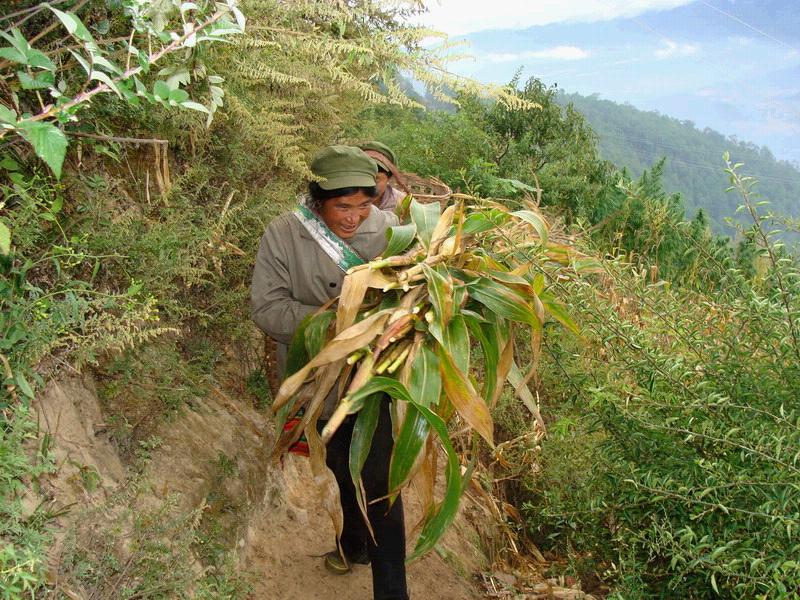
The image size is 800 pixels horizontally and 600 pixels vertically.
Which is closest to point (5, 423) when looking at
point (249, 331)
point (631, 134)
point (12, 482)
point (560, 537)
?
point (12, 482)

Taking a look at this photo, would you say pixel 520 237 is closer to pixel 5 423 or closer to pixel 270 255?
pixel 270 255

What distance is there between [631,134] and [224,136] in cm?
4281

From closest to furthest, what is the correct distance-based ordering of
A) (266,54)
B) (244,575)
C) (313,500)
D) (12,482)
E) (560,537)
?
1. (12,482)
2. (244,575)
3. (266,54)
4. (313,500)
5. (560,537)

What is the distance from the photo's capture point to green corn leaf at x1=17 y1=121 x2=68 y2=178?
154cm

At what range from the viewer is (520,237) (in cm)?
275

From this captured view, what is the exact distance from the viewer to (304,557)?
3357 mm

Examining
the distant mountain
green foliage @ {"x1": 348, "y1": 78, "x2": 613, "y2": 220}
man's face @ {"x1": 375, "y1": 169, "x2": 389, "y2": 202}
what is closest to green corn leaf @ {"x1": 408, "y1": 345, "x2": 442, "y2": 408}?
man's face @ {"x1": 375, "y1": 169, "x2": 389, "y2": 202}

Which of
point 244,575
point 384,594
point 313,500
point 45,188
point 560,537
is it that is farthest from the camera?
point 560,537

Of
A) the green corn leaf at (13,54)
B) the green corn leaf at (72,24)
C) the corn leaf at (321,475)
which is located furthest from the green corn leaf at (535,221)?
the green corn leaf at (13,54)

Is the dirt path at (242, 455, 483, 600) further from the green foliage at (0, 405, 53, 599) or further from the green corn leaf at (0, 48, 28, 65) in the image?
the green corn leaf at (0, 48, 28, 65)

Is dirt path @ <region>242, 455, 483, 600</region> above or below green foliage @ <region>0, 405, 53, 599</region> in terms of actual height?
below

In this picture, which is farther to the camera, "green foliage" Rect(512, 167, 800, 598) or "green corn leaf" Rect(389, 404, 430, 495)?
"green corn leaf" Rect(389, 404, 430, 495)

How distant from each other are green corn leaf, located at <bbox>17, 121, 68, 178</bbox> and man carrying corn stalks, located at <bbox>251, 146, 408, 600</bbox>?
4.20 feet

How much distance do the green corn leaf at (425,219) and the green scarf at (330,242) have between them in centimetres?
34
